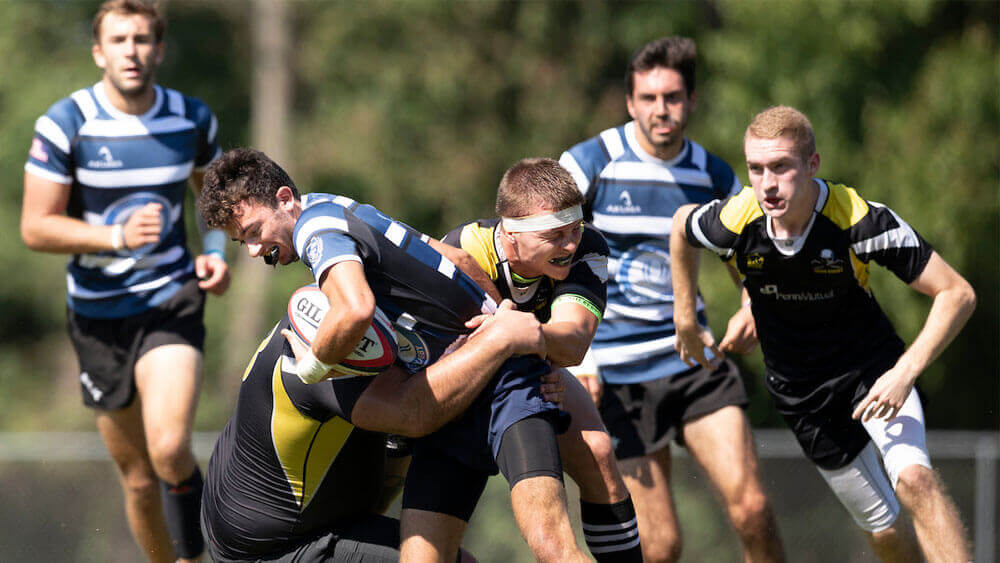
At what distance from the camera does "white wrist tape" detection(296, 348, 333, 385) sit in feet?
12.3

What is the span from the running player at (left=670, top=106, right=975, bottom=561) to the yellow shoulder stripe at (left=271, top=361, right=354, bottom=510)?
170cm

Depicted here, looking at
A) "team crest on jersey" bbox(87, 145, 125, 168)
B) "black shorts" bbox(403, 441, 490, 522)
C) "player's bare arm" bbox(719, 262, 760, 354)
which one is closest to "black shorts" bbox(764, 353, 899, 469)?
"player's bare arm" bbox(719, 262, 760, 354)

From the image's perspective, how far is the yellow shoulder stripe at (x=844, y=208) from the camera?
15.0 feet

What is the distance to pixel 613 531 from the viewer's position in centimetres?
420

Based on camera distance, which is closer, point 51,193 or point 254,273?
point 51,193

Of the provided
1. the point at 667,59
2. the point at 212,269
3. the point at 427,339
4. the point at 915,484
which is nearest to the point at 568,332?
the point at 427,339

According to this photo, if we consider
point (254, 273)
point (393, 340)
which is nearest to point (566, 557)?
point (393, 340)

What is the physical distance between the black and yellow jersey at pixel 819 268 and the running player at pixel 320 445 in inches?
46.0

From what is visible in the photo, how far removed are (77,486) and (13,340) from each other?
441 inches

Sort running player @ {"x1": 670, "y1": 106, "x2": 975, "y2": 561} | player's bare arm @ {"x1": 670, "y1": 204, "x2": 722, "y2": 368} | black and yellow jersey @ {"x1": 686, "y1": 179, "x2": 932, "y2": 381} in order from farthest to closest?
player's bare arm @ {"x1": 670, "y1": 204, "x2": 722, "y2": 368} → black and yellow jersey @ {"x1": 686, "y1": 179, "x2": 932, "y2": 381} → running player @ {"x1": 670, "y1": 106, "x2": 975, "y2": 561}

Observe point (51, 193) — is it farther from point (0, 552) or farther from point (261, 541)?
point (0, 552)

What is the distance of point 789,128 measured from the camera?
449 centimetres

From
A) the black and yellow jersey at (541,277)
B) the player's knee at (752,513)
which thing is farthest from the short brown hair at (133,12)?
the player's knee at (752,513)

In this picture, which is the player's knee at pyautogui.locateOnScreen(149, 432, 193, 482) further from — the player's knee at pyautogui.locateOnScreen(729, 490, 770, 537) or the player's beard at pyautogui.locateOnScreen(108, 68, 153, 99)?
the player's knee at pyautogui.locateOnScreen(729, 490, 770, 537)
